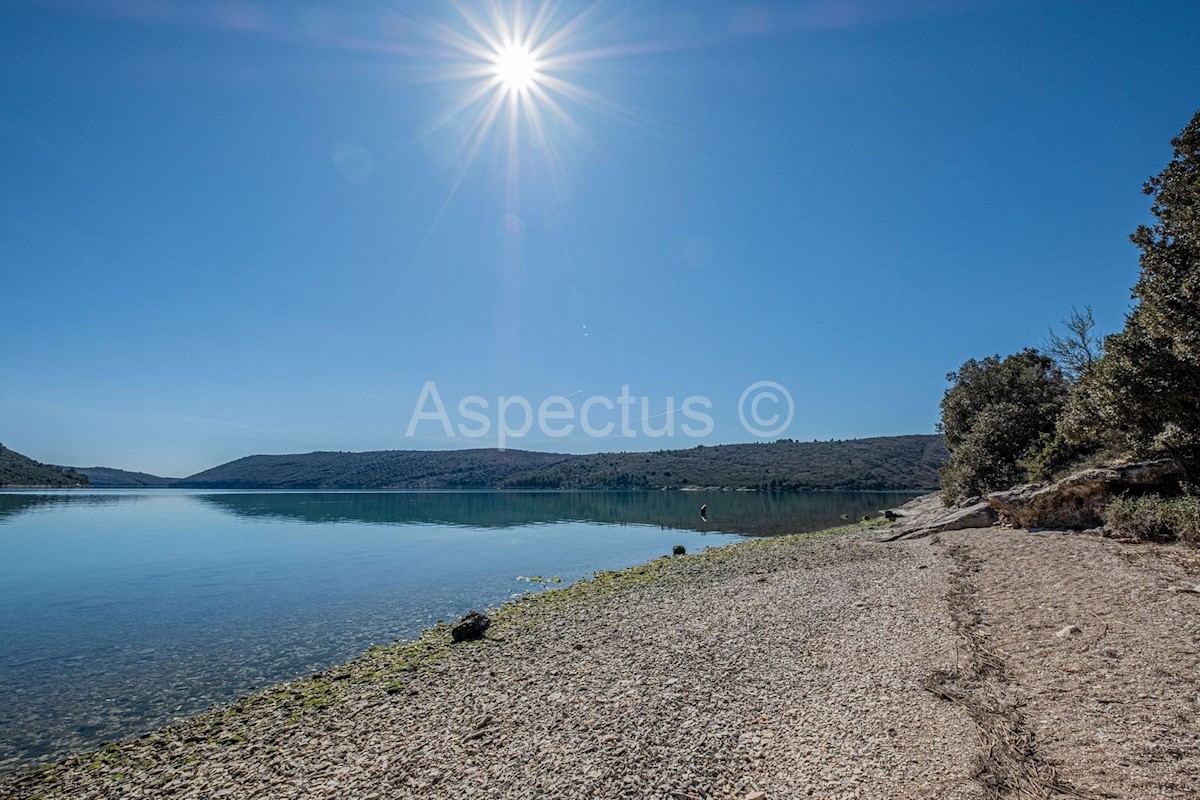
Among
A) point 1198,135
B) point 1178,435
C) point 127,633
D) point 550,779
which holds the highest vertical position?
point 1198,135

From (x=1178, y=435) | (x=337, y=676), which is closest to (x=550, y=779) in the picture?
(x=337, y=676)

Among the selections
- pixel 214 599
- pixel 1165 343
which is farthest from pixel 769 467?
pixel 214 599

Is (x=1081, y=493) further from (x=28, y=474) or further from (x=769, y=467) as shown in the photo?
(x=28, y=474)

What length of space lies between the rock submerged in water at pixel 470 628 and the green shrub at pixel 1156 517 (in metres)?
17.2

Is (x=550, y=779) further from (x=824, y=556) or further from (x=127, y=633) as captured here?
(x=824, y=556)

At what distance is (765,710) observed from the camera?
24.7ft

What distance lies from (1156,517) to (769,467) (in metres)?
120

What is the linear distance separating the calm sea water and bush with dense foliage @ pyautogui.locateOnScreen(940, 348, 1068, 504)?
40.5ft

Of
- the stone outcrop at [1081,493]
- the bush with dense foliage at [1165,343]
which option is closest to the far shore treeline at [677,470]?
the stone outcrop at [1081,493]

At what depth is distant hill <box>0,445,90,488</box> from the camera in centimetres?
13600

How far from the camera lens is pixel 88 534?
43.3 m

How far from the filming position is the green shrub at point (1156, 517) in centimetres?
1309

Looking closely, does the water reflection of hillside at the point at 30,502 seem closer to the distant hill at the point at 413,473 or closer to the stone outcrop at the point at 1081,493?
the distant hill at the point at 413,473

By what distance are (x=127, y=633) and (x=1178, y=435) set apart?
101 feet
